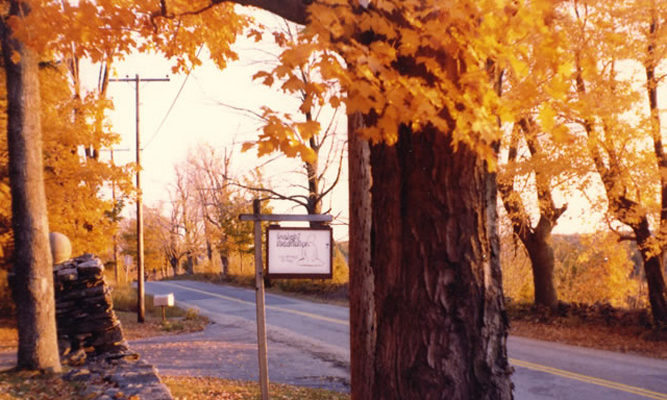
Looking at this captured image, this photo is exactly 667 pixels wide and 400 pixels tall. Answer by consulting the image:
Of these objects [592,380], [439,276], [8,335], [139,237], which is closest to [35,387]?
[439,276]

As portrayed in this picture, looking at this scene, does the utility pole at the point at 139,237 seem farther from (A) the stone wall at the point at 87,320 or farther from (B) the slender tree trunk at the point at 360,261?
(B) the slender tree trunk at the point at 360,261

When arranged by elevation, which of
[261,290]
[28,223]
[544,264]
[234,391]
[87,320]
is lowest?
[234,391]

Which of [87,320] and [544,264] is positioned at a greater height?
[544,264]

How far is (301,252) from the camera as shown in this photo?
7230mm

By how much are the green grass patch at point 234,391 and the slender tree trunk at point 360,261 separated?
1.88 metres

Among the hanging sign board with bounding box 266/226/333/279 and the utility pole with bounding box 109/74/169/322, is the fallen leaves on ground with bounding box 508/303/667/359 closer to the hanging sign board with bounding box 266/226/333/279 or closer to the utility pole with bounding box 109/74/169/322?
the hanging sign board with bounding box 266/226/333/279

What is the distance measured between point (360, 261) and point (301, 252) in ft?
3.11

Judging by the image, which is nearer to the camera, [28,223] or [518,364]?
[28,223]

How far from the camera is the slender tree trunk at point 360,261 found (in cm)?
637

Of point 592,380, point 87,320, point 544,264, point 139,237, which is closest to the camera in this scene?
point 592,380

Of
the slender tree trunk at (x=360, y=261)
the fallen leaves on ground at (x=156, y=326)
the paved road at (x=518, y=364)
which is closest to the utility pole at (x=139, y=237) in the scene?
the fallen leaves on ground at (x=156, y=326)

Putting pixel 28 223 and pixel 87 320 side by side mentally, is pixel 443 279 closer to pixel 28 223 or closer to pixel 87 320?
pixel 28 223

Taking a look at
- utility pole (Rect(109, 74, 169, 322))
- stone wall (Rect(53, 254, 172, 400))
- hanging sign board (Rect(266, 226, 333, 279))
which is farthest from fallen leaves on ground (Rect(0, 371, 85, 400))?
utility pole (Rect(109, 74, 169, 322))

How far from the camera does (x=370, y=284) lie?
6.66 m
